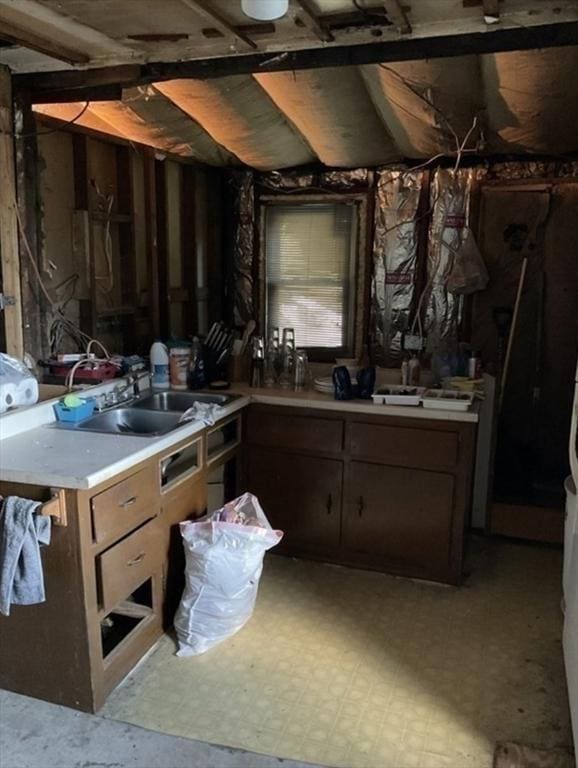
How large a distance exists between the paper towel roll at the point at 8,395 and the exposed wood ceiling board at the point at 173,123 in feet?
4.44

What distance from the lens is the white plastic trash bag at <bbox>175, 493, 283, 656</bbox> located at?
2359 mm

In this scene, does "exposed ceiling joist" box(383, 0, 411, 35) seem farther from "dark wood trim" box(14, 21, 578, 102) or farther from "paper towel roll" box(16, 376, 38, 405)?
"paper towel roll" box(16, 376, 38, 405)

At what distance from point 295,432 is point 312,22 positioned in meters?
1.71

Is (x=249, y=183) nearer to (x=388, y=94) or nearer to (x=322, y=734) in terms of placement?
(x=388, y=94)

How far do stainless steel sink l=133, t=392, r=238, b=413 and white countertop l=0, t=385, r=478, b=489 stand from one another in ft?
0.65

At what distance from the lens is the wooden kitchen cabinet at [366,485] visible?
2.84 metres

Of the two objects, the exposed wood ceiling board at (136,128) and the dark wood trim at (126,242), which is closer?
the exposed wood ceiling board at (136,128)

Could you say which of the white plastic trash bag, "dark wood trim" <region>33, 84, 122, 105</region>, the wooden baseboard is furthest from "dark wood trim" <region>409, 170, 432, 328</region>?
the white plastic trash bag

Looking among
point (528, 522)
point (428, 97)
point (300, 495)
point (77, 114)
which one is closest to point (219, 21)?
point (428, 97)

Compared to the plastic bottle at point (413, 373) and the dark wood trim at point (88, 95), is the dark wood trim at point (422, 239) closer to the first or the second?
the plastic bottle at point (413, 373)

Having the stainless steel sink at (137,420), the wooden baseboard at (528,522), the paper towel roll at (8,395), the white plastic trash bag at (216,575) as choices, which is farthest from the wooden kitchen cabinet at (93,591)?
the wooden baseboard at (528,522)

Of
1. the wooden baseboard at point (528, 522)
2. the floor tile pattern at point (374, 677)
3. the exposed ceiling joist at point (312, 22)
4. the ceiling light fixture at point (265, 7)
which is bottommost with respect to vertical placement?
the floor tile pattern at point (374, 677)

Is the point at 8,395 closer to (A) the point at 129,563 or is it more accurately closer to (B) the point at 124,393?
(B) the point at 124,393

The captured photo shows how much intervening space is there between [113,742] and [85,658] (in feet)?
0.87
